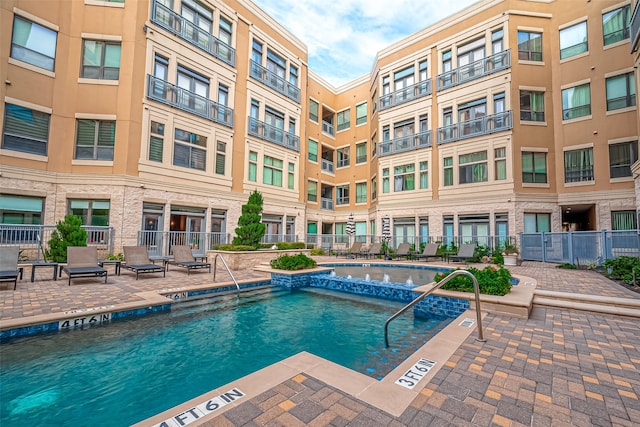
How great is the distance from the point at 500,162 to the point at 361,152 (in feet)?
37.4

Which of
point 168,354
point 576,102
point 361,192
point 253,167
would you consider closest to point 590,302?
point 168,354

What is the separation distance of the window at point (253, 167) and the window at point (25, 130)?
927cm

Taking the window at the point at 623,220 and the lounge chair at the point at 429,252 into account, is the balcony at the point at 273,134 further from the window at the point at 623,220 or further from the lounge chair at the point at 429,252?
the window at the point at 623,220

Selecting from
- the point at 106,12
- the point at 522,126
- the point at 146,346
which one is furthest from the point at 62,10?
the point at 522,126

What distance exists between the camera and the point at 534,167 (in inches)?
616

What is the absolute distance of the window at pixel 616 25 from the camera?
13797 mm

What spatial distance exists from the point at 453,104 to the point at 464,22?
507 centimetres

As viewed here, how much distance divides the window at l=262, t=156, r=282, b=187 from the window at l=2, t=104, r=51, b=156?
10.4 m

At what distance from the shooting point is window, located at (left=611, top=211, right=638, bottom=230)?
13.4 m

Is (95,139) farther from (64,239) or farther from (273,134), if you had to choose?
(273,134)

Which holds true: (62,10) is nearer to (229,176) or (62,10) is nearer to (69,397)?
(229,176)

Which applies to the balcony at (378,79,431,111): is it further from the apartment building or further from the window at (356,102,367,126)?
the window at (356,102,367,126)

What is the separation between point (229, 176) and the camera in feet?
54.0

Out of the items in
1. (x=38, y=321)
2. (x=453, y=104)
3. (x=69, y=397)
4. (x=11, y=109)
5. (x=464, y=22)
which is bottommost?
(x=69, y=397)
